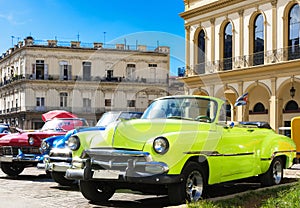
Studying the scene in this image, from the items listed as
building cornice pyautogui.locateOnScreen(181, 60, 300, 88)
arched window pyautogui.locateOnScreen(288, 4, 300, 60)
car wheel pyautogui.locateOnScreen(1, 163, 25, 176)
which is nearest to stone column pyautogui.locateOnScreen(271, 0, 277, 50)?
arched window pyautogui.locateOnScreen(288, 4, 300, 60)

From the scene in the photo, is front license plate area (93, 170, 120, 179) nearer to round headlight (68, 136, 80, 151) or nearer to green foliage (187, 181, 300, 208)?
green foliage (187, 181, 300, 208)

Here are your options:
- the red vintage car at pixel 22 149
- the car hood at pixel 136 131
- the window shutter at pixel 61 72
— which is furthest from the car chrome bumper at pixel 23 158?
the window shutter at pixel 61 72

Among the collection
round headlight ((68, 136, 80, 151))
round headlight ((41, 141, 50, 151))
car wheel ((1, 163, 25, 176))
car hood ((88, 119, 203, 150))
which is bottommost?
car wheel ((1, 163, 25, 176))

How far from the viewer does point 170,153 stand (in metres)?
7.03

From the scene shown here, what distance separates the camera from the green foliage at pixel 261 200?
6.18 meters

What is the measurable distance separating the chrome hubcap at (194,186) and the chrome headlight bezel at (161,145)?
0.63 metres

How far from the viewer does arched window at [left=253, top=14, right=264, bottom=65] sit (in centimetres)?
2764

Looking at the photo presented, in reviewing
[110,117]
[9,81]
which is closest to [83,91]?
[9,81]

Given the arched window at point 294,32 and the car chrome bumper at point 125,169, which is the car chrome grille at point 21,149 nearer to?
the car chrome bumper at point 125,169

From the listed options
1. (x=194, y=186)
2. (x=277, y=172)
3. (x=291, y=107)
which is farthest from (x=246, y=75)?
(x=194, y=186)

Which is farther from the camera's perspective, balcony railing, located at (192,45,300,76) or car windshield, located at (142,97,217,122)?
balcony railing, located at (192,45,300,76)

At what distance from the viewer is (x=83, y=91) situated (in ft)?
199

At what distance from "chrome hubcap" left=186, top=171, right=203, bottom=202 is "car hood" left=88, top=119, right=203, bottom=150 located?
719 mm

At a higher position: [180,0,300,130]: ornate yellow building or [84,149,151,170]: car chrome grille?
[180,0,300,130]: ornate yellow building
